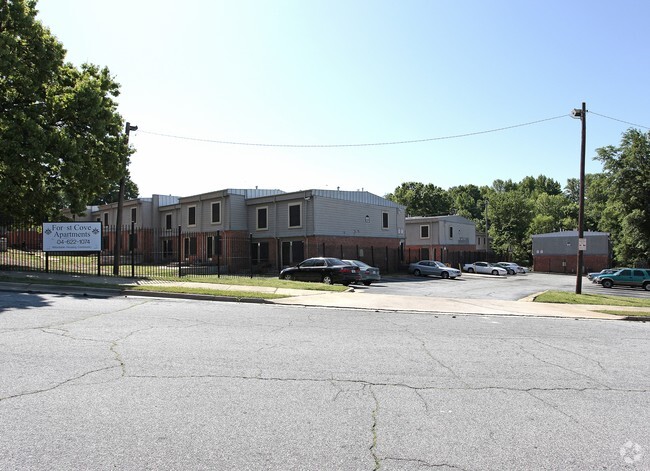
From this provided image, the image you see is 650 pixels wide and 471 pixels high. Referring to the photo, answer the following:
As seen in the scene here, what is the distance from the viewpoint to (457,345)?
8562 millimetres

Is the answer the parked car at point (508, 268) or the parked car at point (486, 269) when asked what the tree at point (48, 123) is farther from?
the parked car at point (508, 268)

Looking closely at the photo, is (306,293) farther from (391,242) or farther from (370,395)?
(391,242)

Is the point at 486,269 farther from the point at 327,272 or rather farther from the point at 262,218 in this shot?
→ the point at 327,272

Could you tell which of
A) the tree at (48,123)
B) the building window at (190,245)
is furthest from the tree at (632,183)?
the tree at (48,123)

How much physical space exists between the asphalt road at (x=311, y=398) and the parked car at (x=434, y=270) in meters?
27.8

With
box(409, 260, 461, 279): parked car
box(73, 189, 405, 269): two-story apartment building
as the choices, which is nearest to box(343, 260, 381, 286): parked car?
box(73, 189, 405, 269): two-story apartment building

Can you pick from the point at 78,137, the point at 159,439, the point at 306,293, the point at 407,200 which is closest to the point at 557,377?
the point at 159,439

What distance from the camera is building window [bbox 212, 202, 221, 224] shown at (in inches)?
1482

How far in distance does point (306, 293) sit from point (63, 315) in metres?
8.52

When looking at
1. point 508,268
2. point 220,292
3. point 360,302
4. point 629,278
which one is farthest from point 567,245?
point 220,292

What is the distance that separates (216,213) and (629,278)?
30.4 metres

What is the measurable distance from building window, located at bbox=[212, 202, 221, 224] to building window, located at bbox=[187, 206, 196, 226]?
2551mm

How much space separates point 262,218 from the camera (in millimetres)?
Answer: 37312

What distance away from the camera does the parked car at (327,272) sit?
2294 cm
